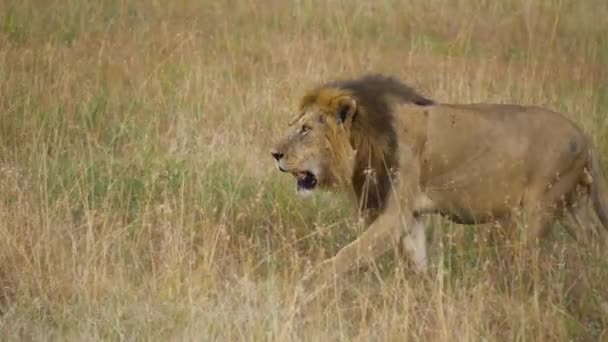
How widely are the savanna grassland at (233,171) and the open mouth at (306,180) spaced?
18 centimetres

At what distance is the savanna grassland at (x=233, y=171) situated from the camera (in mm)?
4633

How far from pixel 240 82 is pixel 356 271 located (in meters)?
3.17

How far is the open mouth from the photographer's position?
18.1 ft

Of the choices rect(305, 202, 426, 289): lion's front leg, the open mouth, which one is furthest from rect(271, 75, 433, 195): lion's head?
rect(305, 202, 426, 289): lion's front leg

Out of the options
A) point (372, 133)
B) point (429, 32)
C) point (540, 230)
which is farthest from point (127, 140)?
point (429, 32)

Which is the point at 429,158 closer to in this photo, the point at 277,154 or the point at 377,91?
the point at 377,91

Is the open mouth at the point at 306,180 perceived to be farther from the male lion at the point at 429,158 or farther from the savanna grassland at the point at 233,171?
the savanna grassland at the point at 233,171

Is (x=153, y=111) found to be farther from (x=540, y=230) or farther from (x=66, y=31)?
(x=540, y=230)

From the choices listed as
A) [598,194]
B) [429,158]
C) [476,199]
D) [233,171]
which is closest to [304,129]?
[429,158]

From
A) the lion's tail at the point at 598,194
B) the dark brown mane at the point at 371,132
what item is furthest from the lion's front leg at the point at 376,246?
the lion's tail at the point at 598,194

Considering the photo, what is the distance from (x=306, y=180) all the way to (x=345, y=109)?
0.35m

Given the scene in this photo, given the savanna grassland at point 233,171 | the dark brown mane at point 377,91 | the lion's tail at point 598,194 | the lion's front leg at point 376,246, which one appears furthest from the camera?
the lion's tail at point 598,194

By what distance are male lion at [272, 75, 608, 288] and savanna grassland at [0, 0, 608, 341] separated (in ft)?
0.56

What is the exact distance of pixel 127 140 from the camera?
7.04 m
